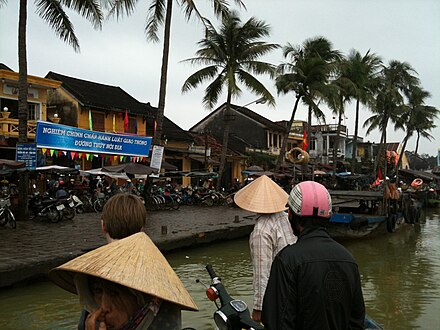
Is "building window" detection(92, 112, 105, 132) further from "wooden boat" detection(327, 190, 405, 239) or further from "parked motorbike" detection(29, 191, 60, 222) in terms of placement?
"wooden boat" detection(327, 190, 405, 239)

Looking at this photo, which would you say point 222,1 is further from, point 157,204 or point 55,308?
point 55,308

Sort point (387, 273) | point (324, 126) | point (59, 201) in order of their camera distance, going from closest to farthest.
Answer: point (387, 273) → point (59, 201) → point (324, 126)

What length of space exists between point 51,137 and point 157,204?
530 cm

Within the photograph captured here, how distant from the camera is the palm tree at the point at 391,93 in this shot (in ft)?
130

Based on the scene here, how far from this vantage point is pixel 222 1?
18.1m

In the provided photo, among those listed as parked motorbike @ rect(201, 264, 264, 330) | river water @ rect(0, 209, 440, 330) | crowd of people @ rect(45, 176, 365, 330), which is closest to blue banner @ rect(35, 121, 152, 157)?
river water @ rect(0, 209, 440, 330)

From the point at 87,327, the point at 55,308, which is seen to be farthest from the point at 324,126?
the point at 87,327

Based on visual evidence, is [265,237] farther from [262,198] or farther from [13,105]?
[13,105]

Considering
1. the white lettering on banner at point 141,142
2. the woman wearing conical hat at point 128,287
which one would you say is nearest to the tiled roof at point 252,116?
the white lettering on banner at point 141,142

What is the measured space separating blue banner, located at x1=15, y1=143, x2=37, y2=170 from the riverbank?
181cm

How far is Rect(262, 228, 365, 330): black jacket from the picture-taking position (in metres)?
2.12

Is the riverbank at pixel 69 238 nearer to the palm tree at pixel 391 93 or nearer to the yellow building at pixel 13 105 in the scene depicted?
the yellow building at pixel 13 105

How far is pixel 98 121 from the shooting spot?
88.1ft

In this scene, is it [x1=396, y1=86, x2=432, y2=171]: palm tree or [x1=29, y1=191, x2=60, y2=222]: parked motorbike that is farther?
[x1=396, y1=86, x2=432, y2=171]: palm tree
